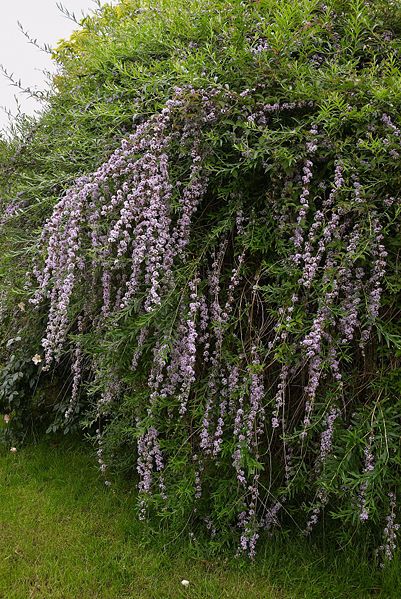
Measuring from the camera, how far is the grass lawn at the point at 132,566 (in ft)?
8.46

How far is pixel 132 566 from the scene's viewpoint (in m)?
2.77

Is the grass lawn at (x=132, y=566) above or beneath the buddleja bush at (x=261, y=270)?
beneath

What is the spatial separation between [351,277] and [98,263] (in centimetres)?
118

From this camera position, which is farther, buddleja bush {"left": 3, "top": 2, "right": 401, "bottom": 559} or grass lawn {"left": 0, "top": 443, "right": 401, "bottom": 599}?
grass lawn {"left": 0, "top": 443, "right": 401, "bottom": 599}

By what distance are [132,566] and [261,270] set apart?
4.87 feet

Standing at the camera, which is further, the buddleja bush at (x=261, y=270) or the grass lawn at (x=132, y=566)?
the grass lawn at (x=132, y=566)

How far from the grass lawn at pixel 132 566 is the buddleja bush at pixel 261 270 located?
14 cm

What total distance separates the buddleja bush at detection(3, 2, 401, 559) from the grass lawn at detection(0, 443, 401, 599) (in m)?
0.14

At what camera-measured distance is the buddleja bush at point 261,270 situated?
7.93 ft

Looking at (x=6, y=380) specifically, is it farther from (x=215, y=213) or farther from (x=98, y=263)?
(x=215, y=213)

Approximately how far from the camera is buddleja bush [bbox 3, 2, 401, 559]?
242cm

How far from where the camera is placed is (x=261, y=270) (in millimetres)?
2688

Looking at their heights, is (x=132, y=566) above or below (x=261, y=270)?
below

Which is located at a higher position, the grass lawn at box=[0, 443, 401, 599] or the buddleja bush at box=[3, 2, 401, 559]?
the buddleja bush at box=[3, 2, 401, 559]
